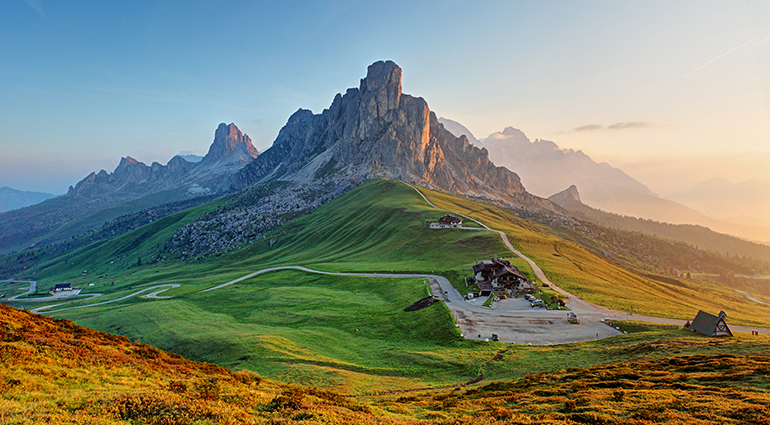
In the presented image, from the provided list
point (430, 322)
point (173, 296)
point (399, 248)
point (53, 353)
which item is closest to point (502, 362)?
point (430, 322)

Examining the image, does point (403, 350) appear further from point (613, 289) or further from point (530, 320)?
point (613, 289)

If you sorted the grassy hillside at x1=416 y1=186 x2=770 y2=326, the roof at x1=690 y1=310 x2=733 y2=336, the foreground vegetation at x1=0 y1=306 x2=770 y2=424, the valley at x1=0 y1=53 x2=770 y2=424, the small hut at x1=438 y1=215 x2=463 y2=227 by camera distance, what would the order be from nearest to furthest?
the foreground vegetation at x1=0 y1=306 x2=770 y2=424 < the valley at x1=0 y1=53 x2=770 y2=424 < the roof at x1=690 y1=310 x2=733 y2=336 < the grassy hillside at x1=416 y1=186 x2=770 y2=326 < the small hut at x1=438 y1=215 x2=463 y2=227

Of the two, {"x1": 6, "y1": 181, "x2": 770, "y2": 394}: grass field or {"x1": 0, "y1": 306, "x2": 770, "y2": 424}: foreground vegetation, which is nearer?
{"x1": 0, "y1": 306, "x2": 770, "y2": 424}: foreground vegetation

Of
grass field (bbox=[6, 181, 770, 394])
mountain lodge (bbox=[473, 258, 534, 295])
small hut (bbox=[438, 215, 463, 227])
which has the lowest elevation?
grass field (bbox=[6, 181, 770, 394])

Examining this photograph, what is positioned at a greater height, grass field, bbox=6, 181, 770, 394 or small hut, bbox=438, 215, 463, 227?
small hut, bbox=438, 215, 463, 227

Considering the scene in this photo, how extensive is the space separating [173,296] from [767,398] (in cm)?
13113

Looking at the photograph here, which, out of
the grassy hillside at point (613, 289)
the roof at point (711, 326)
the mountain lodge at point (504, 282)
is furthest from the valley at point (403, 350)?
the roof at point (711, 326)

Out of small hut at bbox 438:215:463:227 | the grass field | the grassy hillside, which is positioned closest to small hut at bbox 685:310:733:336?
the grass field

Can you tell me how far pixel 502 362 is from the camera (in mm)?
44594

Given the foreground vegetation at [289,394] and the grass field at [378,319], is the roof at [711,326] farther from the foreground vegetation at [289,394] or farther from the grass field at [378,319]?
the foreground vegetation at [289,394]

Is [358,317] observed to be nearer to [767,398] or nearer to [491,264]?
[491,264]

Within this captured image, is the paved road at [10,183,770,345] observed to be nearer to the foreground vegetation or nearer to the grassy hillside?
the grassy hillside

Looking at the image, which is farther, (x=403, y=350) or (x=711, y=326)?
(x=711, y=326)

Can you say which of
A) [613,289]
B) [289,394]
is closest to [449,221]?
[613,289]
